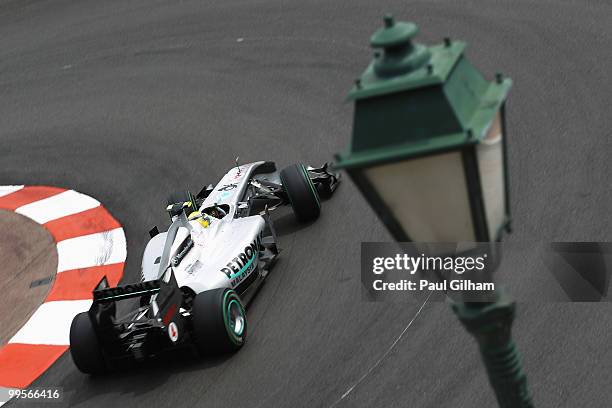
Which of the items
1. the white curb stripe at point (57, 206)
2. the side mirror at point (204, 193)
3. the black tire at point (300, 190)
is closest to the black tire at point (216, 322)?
the black tire at point (300, 190)

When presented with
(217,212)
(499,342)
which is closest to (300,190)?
(217,212)

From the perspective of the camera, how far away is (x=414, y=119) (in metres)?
2.36

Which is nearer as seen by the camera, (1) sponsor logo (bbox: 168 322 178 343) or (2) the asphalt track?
(2) the asphalt track

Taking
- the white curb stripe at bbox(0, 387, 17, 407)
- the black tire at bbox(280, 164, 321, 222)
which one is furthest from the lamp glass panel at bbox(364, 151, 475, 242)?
the black tire at bbox(280, 164, 321, 222)

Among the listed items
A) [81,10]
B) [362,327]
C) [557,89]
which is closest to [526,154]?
[557,89]

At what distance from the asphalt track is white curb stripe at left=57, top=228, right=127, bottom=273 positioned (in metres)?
0.20

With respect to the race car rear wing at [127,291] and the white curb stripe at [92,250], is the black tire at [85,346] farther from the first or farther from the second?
the white curb stripe at [92,250]

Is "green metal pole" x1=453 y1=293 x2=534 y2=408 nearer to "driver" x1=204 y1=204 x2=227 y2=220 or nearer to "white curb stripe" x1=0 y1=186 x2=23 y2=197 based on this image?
"driver" x1=204 y1=204 x2=227 y2=220

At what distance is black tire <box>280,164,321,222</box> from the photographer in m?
9.05

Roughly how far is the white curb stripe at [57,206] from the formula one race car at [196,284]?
2.47m

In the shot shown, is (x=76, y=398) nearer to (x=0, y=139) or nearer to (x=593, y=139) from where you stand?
(x=593, y=139)

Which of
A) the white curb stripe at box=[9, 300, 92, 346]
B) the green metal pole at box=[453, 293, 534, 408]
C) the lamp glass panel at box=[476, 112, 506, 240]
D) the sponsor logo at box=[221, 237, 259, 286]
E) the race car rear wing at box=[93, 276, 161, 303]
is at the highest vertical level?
the lamp glass panel at box=[476, 112, 506, 240]

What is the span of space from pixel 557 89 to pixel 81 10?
9488 mm

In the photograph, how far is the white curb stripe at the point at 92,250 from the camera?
977 cm
